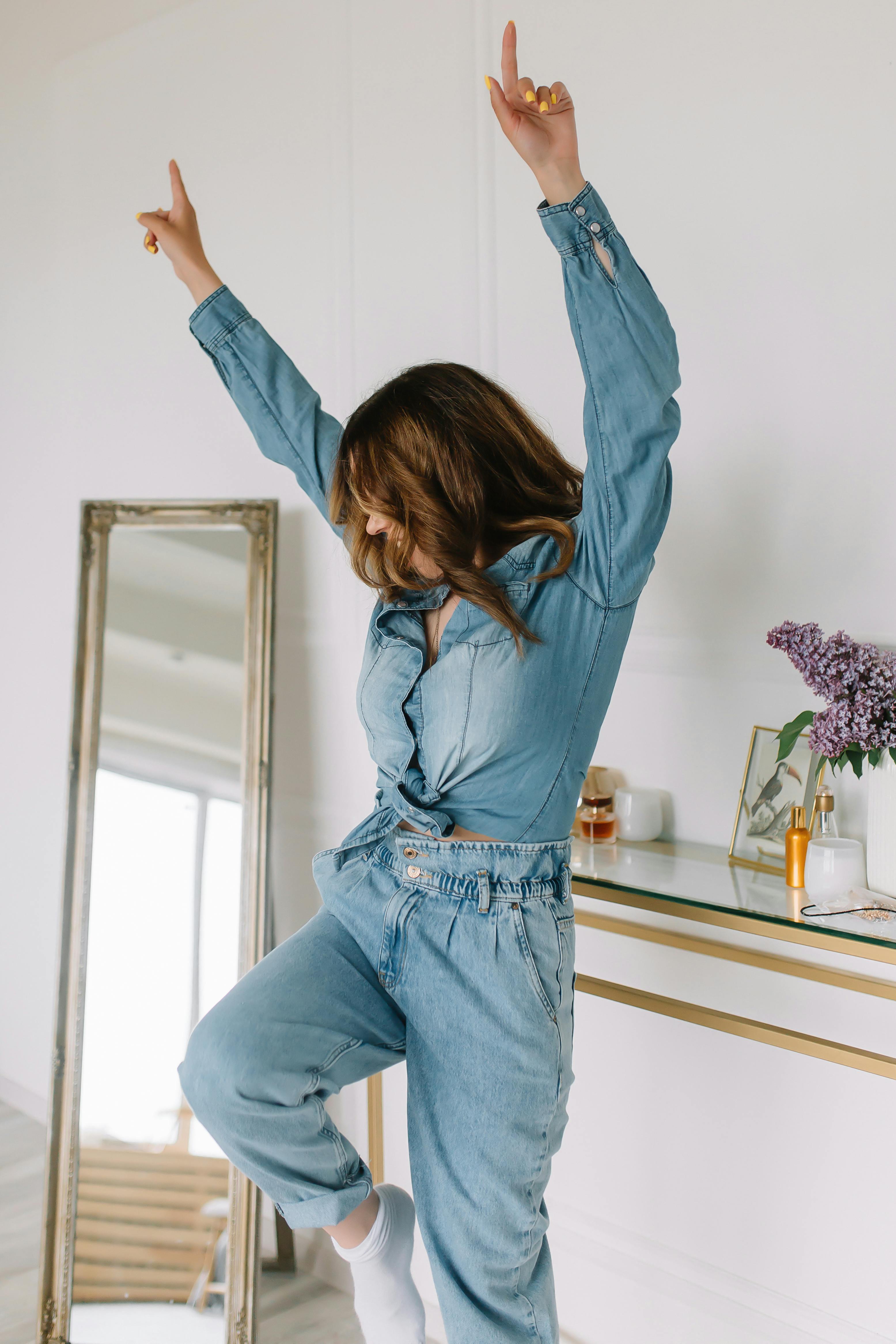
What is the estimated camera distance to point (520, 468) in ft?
4.26

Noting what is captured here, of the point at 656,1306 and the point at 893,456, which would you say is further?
the point at 656,1306

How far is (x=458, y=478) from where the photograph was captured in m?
1.25

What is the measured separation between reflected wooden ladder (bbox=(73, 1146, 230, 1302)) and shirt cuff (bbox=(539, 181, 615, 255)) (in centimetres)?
184

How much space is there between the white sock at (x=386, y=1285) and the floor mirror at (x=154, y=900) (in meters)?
0.80

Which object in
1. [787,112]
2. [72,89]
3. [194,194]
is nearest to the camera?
[787,112]

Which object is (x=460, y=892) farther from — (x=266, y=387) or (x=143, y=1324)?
(x=143, y=1324)

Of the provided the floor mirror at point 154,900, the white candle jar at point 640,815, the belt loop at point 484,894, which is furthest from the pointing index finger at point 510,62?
the floor mirror at point 154,900

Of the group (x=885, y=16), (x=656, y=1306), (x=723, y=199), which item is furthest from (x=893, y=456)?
(x=656, y=1306)

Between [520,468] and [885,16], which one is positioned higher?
[885,16]

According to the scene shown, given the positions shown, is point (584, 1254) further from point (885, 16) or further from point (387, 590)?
point (885, 16)

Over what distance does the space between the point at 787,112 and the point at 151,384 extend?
5.39 feet

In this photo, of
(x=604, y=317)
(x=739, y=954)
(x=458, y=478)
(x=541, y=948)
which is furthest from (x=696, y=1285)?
(x=604, y=317)

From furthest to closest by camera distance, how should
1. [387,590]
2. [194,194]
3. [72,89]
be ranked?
[72,89], [194,194], [387,590]

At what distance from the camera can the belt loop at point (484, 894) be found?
1233mm
